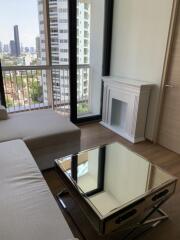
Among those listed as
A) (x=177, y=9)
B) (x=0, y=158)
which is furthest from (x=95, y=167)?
(x=177, y=9)

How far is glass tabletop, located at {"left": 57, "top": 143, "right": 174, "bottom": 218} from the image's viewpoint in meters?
1.19

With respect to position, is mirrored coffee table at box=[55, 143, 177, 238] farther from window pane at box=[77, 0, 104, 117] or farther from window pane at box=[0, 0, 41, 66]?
window pane at box=[0, 0, 41, 66]

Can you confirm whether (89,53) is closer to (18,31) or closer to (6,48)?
(18,31)

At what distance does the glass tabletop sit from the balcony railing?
1887 millimetres

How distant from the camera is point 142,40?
8.14 feet

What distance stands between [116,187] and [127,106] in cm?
148

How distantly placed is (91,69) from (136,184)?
2467 millimetres

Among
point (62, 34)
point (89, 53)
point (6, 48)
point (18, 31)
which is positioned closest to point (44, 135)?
point (6, 48)

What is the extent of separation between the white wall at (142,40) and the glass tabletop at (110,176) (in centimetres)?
112

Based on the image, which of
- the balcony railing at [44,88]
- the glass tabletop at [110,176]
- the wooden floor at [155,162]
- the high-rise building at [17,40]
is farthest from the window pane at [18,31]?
the glass tabletop at [110,176]

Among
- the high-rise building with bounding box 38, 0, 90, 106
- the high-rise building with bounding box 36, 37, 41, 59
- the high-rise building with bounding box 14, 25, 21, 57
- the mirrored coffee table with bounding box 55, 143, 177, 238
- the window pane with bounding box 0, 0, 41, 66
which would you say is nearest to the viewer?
the mirrored coffee table with bounding box 55, 143, 177, 238

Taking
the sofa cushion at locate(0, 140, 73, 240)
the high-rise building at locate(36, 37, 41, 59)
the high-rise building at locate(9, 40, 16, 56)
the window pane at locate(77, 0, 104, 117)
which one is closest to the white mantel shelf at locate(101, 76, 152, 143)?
the window pane at locate(77, 0, 104, 117)

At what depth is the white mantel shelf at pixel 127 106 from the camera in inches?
96.2

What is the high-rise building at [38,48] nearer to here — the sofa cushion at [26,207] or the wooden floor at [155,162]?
the wooden floor at [155,162]
